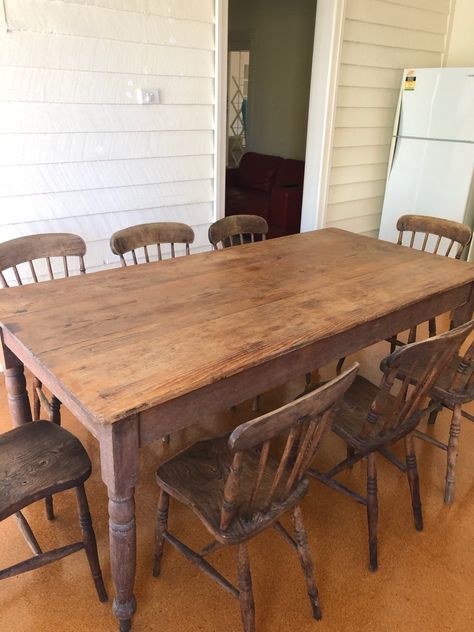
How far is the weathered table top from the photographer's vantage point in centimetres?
→ 130

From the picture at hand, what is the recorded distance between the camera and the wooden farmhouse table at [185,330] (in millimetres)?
1267

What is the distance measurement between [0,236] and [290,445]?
2062mm

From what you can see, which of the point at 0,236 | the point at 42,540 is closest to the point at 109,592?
the point at 42,540

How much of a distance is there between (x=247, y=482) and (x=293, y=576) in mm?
471

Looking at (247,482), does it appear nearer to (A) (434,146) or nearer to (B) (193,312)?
(B) (193,312)

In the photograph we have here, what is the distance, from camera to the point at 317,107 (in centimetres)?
375

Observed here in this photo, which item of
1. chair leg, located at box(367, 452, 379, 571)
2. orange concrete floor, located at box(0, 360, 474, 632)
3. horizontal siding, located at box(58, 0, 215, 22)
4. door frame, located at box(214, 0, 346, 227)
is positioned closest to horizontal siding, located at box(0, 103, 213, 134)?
door frame, located at box(214, 0, 346, 227)

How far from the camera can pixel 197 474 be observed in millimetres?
1521

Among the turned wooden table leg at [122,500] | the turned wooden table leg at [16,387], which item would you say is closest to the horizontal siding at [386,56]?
the turned wooden table leg at [16,387]

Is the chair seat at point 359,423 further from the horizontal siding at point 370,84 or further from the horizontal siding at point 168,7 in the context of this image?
the horizontal siding at point 370,84

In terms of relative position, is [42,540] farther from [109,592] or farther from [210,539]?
[210,539]

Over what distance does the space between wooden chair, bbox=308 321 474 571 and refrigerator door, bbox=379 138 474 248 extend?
245 cm

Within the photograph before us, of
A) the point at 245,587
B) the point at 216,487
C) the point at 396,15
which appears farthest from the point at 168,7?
the point at 245,587

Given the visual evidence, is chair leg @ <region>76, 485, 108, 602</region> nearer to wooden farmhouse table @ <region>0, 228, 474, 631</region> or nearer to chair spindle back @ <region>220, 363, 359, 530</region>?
wooden farmhouse table @ <region>0, 228, 474, 631</region>
